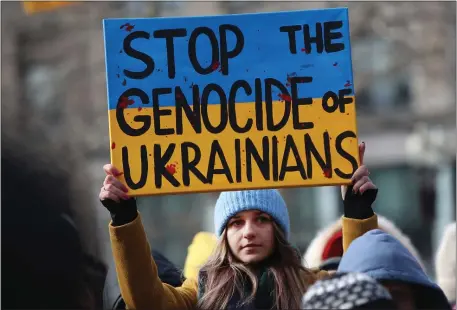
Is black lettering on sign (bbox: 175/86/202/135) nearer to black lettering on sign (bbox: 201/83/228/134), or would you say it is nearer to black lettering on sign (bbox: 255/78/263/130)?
black lettering on sign (bbox: 201/83/228/134)

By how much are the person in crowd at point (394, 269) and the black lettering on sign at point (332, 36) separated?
79cm

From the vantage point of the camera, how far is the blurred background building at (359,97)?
23656mm

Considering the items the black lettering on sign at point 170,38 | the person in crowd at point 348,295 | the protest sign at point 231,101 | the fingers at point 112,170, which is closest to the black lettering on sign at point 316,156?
the protest sign at point 231,101

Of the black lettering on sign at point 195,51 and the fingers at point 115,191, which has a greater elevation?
the black lettering on sign at point 195,51

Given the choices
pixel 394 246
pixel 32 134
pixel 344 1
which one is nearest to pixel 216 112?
pixel 394 246

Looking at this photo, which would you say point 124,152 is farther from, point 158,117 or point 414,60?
point 414,60

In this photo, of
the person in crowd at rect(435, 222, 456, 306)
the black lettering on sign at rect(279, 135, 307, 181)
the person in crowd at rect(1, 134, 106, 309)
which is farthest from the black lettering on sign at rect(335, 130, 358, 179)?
the person in crowd at rect(435, 222, 456, 306)

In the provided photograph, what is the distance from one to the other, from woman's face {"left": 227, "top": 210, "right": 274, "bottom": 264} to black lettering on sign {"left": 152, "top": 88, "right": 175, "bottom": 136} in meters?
0.35

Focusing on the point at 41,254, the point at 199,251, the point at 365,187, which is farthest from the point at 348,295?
the point at 199,251

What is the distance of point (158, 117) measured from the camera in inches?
175

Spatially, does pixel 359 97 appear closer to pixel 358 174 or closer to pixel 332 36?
pixel 332 36

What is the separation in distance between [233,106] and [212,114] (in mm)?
71

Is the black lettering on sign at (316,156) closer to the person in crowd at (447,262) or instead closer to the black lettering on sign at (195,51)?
the black lettering on sign at (195,51)

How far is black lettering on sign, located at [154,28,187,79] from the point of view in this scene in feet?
14.7
